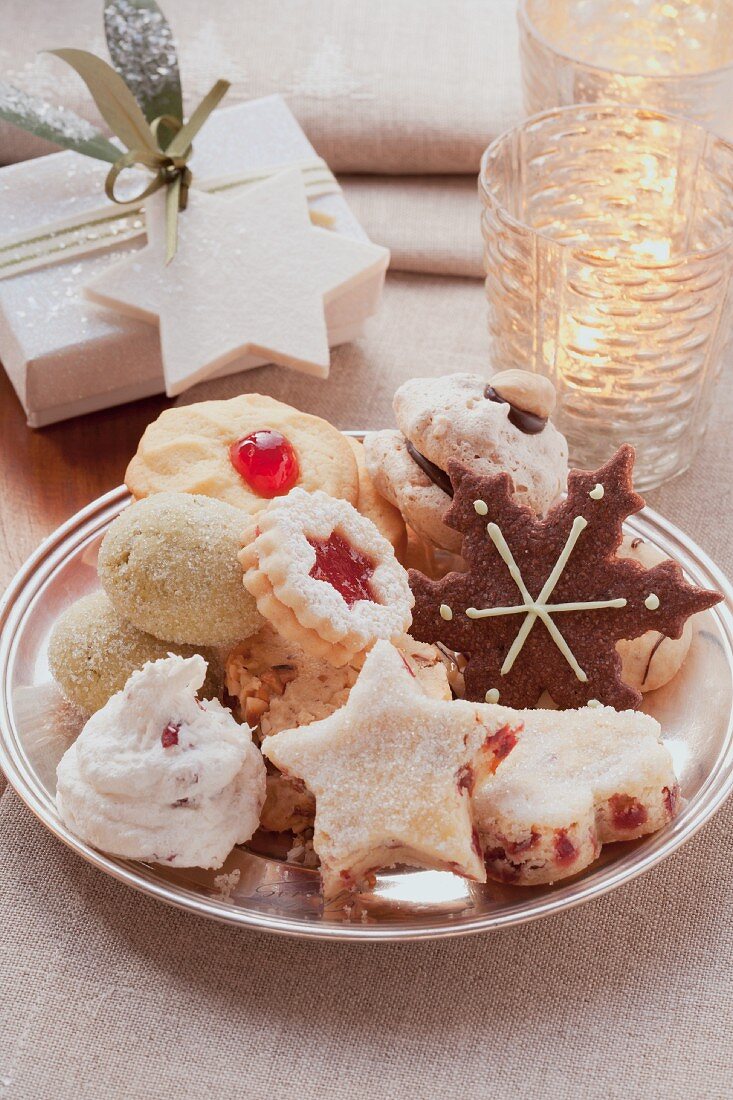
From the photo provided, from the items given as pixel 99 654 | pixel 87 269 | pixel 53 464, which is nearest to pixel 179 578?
pixel 99 654

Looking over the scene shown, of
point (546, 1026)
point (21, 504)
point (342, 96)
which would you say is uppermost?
point (342, 96)

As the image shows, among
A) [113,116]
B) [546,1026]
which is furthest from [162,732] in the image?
[113,116]

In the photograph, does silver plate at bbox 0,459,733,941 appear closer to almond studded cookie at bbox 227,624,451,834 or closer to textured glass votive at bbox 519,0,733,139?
almond studded cookie at bbox 227,624,451,834

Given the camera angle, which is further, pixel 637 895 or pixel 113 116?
pixel 113 116

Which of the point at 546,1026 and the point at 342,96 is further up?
the point at 342,96

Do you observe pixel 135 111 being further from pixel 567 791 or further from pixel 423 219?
pixel 567 791

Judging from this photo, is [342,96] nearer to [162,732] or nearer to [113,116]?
[113,116]

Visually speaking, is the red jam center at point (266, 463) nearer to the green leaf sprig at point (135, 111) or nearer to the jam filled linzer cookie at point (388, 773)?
the jam filled linzer cookie at point (388, 773)
